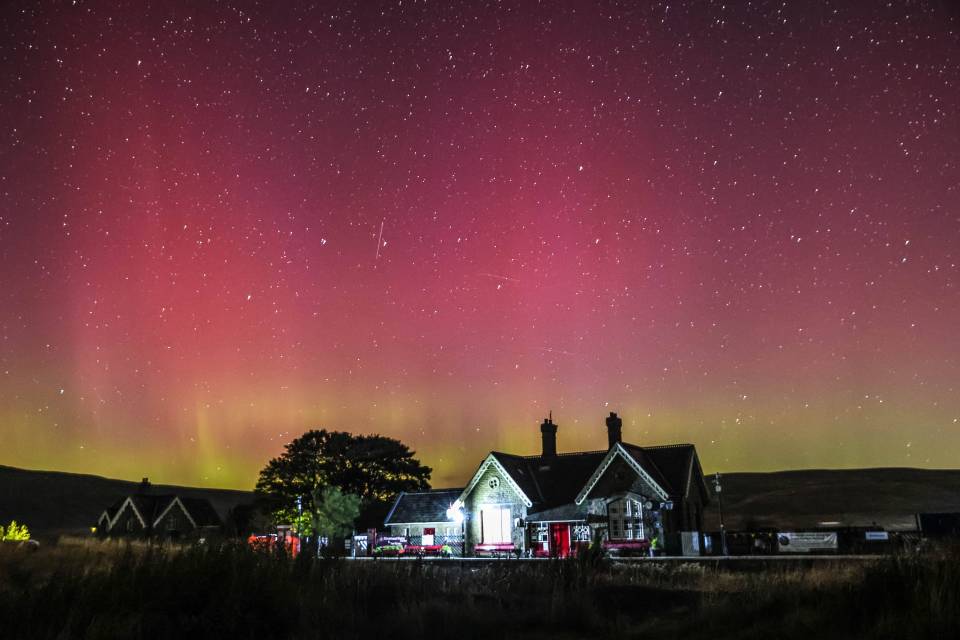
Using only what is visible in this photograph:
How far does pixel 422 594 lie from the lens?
52.9 feet

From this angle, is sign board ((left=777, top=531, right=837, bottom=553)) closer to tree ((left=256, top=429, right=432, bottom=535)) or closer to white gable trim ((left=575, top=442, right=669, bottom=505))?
white gable trim ((left=575, top=442, right=669, bottom=505))

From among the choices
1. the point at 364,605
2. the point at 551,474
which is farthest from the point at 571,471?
the point at 364,605

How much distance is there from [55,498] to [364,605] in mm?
152016

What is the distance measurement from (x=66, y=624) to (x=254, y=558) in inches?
122

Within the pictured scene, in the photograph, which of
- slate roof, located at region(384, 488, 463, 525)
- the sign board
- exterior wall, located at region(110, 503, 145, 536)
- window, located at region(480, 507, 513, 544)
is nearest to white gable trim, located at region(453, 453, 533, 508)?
window, located at region(480, 507, 513, 544)

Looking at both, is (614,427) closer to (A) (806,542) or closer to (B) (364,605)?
(A) (806,542)

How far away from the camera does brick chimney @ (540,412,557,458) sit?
6137 cm

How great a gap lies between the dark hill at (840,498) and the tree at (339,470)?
1346 inches

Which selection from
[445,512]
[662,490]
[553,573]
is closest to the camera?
[553,573]

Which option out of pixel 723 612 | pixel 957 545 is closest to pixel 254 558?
pixel 723 612

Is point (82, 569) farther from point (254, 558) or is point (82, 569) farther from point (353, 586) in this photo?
point (353, 586)

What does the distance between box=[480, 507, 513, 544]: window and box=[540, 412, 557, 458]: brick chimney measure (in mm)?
7925

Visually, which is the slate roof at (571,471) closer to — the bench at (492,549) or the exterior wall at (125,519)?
the bench at (492,549)

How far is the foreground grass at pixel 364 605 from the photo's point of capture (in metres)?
10.4
